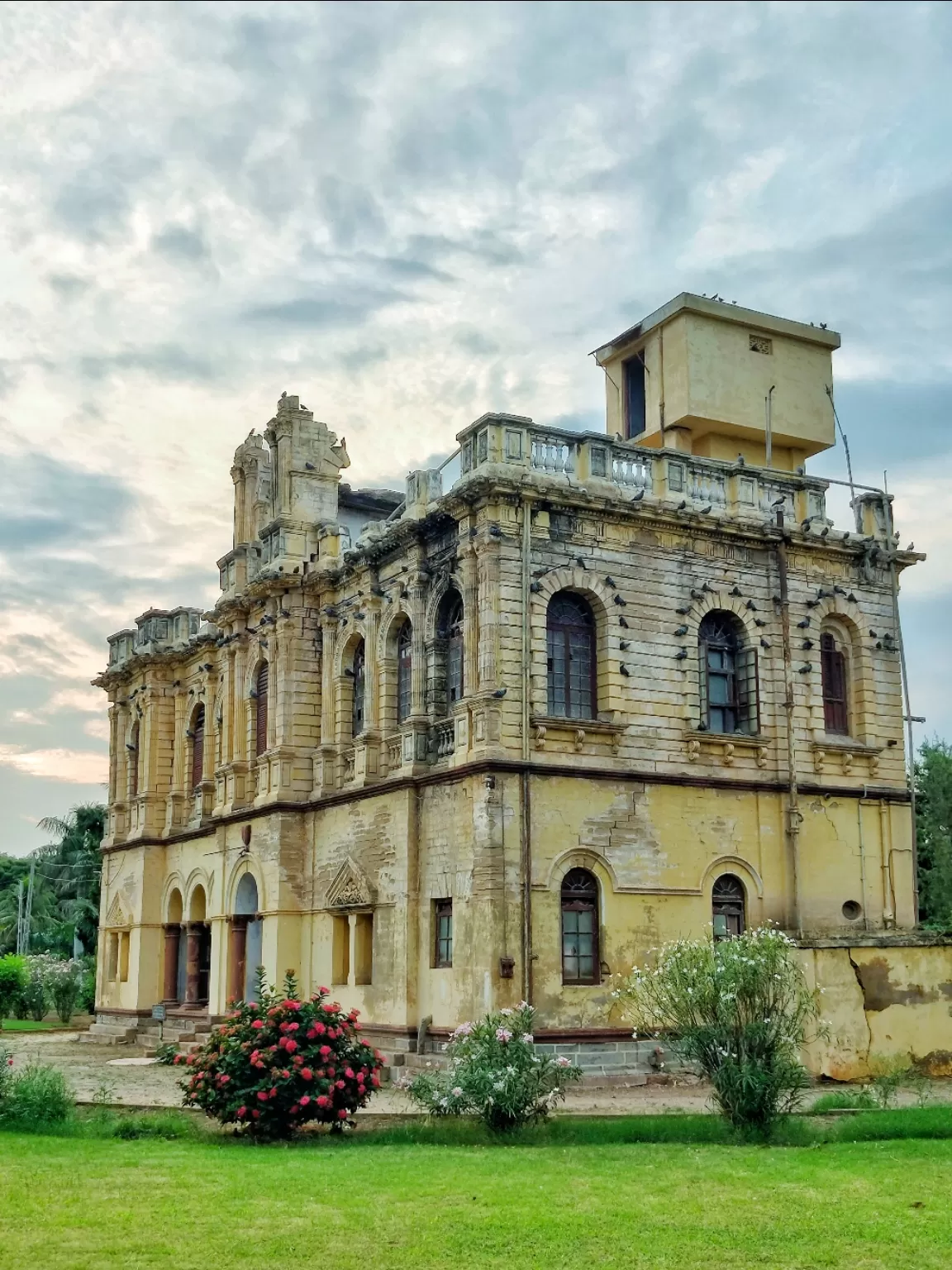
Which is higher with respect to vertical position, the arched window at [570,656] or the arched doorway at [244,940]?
the arched window at [570,656]

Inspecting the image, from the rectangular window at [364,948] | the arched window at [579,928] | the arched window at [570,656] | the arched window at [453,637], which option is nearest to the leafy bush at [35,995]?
the rectangular window at [364,948]

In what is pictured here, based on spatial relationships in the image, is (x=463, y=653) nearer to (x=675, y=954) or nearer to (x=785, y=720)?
(x=785, y=720)

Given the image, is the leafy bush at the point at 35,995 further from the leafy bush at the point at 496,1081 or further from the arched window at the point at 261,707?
the leafy bush at the point at 496,1081

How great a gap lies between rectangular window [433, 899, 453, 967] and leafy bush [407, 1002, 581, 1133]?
7.37m

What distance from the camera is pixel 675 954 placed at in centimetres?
1552

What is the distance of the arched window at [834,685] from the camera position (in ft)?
85.4

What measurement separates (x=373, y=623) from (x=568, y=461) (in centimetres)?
515

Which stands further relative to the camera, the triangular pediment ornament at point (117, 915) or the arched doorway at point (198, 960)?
the triangular pediment ornament at point (117, 915)

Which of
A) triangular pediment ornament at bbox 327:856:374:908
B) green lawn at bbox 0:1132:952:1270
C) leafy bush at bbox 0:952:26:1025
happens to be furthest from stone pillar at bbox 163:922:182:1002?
green lawn at bbox 0:1132:952:1270

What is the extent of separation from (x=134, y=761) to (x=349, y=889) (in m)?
14.8

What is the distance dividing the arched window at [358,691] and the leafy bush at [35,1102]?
12.1 meters

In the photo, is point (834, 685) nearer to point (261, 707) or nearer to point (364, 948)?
point (364, 948)

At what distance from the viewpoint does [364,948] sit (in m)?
25.2

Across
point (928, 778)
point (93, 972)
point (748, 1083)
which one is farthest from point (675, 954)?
point (93, 972)
